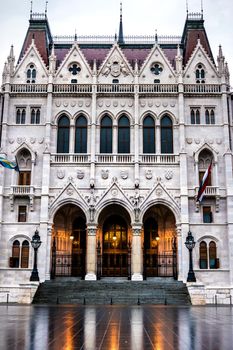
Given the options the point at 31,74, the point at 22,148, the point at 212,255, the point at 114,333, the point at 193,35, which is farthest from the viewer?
the point at 193,35

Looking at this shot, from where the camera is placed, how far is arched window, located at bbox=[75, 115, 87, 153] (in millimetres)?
37688

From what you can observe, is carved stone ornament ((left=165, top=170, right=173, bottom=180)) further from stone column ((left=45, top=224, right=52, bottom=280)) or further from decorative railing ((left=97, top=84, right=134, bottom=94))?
stone column ((left=45, top=224, right=52, bottom=280))

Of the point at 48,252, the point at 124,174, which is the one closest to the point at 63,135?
the point at 124,174

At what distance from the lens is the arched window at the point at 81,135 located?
1484 inches

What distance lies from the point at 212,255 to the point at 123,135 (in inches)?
498

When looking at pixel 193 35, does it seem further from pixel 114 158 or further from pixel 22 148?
pixel 22 148

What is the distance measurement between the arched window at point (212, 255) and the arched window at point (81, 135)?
13329 millimetres

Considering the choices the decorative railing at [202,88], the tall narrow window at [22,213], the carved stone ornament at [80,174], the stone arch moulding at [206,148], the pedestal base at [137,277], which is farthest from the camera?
the decorative railing at [202,88]

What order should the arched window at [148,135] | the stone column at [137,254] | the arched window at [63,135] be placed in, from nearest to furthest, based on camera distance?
the stone column at [137,254] → the arched window at [148,135] → the arched window at [63,135]

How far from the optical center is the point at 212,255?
35125 mm

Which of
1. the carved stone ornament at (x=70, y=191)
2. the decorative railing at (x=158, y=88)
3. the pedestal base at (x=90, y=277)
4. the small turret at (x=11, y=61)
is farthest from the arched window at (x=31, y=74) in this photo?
the pedestal base at (x=90, y=277)

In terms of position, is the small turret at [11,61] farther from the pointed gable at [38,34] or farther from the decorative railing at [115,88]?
the decorative railing at [115,88]

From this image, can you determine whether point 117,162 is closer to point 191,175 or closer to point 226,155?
point 191,175

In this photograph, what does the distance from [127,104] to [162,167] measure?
6547 millimetres
